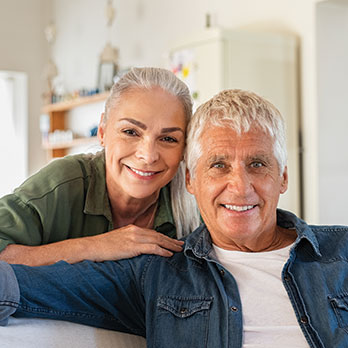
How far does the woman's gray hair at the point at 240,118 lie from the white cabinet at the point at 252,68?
83.9 inches

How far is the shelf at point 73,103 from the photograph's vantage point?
5.53 m

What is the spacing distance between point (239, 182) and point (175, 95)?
16.2 inches

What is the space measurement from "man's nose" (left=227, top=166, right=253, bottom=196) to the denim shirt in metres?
0.19

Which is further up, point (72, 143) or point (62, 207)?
point (72, 143)

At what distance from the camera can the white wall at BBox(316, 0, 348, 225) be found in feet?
12.4

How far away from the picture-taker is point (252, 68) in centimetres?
385

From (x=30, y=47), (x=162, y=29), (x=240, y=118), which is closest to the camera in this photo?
(x=240, y=118)

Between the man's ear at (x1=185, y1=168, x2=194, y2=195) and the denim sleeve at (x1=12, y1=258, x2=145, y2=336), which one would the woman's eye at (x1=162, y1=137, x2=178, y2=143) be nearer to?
the man's ear at (x1=185, y1=168, x2=194, y2=195)

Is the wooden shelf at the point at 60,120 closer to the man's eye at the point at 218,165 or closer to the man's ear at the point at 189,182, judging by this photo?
the man's ear at the point at 189,182

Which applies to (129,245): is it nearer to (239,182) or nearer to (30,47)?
(239,182)

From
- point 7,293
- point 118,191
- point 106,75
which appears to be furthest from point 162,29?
point 7,293

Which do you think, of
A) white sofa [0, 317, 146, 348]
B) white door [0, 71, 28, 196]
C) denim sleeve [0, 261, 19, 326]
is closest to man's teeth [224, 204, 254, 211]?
white sofa [0, 317, 146, 348]

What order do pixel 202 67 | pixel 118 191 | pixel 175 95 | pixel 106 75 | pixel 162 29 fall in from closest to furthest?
pixel 175 95 < pixel 118 191 < pixel 202 67 < pixel 162 29 < pixel 106 75

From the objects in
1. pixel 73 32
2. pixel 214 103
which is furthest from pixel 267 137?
pixel 73 32
